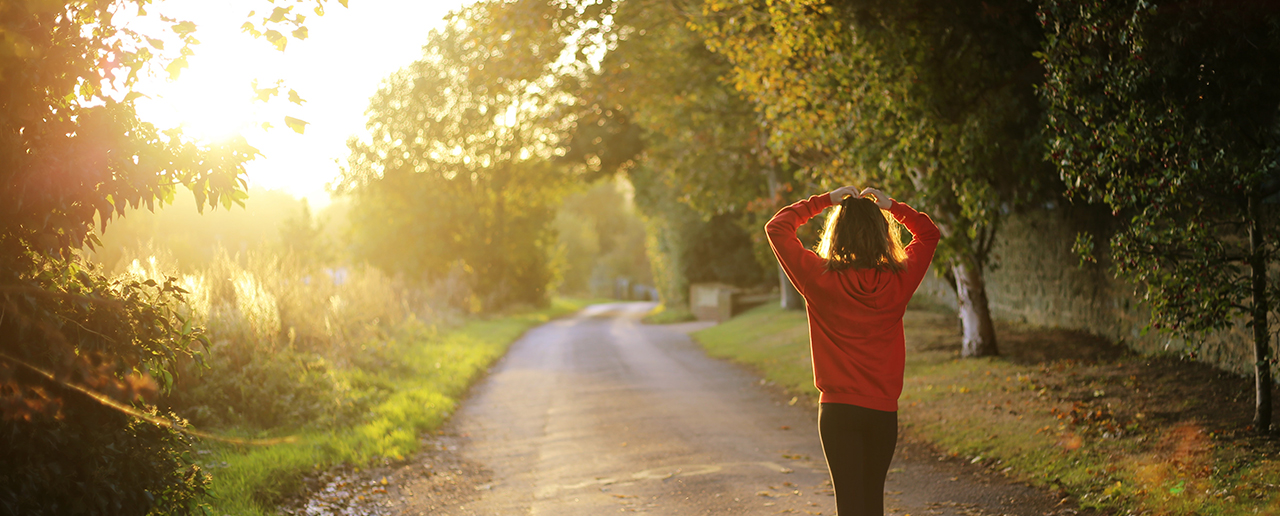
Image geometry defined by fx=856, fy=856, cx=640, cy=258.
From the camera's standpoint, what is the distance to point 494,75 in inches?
643

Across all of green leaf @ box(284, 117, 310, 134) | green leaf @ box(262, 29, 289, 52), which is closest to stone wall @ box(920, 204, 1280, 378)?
green leaf @ box(284, 117, 310, 134)

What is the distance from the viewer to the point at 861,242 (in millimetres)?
3711

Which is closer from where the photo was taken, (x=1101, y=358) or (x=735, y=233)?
(x=1101, y=358)

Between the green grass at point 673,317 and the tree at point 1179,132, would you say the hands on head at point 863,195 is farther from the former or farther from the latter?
the green grass at point 673,317

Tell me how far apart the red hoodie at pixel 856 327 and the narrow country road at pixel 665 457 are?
8.14 feet

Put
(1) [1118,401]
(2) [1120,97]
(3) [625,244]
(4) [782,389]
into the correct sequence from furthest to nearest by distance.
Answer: (3) [625,244] < (4) [782,389] < (1) [1118,401] < (2) [1120,97]

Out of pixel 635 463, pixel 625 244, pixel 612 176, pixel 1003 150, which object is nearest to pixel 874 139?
pixel 1003 150

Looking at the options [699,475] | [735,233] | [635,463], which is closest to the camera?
[699,475]

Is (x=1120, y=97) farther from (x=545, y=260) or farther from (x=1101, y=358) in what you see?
(x=545, y=260)

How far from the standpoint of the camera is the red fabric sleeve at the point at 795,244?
380 centimetres

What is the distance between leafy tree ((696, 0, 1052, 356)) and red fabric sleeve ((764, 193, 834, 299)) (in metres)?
6.22

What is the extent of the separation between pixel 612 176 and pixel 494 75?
60.2ft

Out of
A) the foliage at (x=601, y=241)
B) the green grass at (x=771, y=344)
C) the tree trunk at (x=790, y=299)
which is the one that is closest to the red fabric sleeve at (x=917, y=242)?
the green grass at (x=771, y=344)

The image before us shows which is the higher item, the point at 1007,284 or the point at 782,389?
the point at 1007,284
